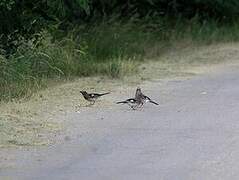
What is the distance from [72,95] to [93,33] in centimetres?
707

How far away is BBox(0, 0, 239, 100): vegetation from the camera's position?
15.1m

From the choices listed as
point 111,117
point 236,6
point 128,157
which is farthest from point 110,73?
point 236,6

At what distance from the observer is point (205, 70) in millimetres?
18141

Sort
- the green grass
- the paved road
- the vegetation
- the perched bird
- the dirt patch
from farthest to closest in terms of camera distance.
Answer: the vegetation, the green grass, the perched bird, the dirt patch, the paved road

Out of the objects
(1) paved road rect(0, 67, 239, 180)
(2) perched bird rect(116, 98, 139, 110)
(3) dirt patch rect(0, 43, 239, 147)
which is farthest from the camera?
(2) perched bird rect(116, 98, 139, 110)

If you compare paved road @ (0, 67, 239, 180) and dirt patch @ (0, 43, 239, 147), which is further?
dirt patch @ (0, 43, 239, 147)

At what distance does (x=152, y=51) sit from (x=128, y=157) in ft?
41.8

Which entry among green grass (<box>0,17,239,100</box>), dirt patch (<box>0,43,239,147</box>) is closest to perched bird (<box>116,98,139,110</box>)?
dirt patch (<box>0,43,239,147</box>)

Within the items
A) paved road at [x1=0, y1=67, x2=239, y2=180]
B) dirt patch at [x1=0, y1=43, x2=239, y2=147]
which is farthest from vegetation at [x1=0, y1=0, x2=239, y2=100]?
paved road at [x1=0, y1=67, x2=239, y2=180]

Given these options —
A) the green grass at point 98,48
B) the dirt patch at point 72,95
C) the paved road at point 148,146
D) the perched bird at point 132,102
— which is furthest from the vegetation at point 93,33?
the paved road at point 148,146

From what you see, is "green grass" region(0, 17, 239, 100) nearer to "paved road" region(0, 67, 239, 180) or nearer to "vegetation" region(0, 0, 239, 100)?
"vegetation" region(0, 0, 239, 100)

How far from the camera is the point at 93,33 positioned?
800 inches

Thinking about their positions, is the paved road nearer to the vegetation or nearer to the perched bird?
the perched bird

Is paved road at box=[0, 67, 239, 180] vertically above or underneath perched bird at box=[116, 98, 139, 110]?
above
